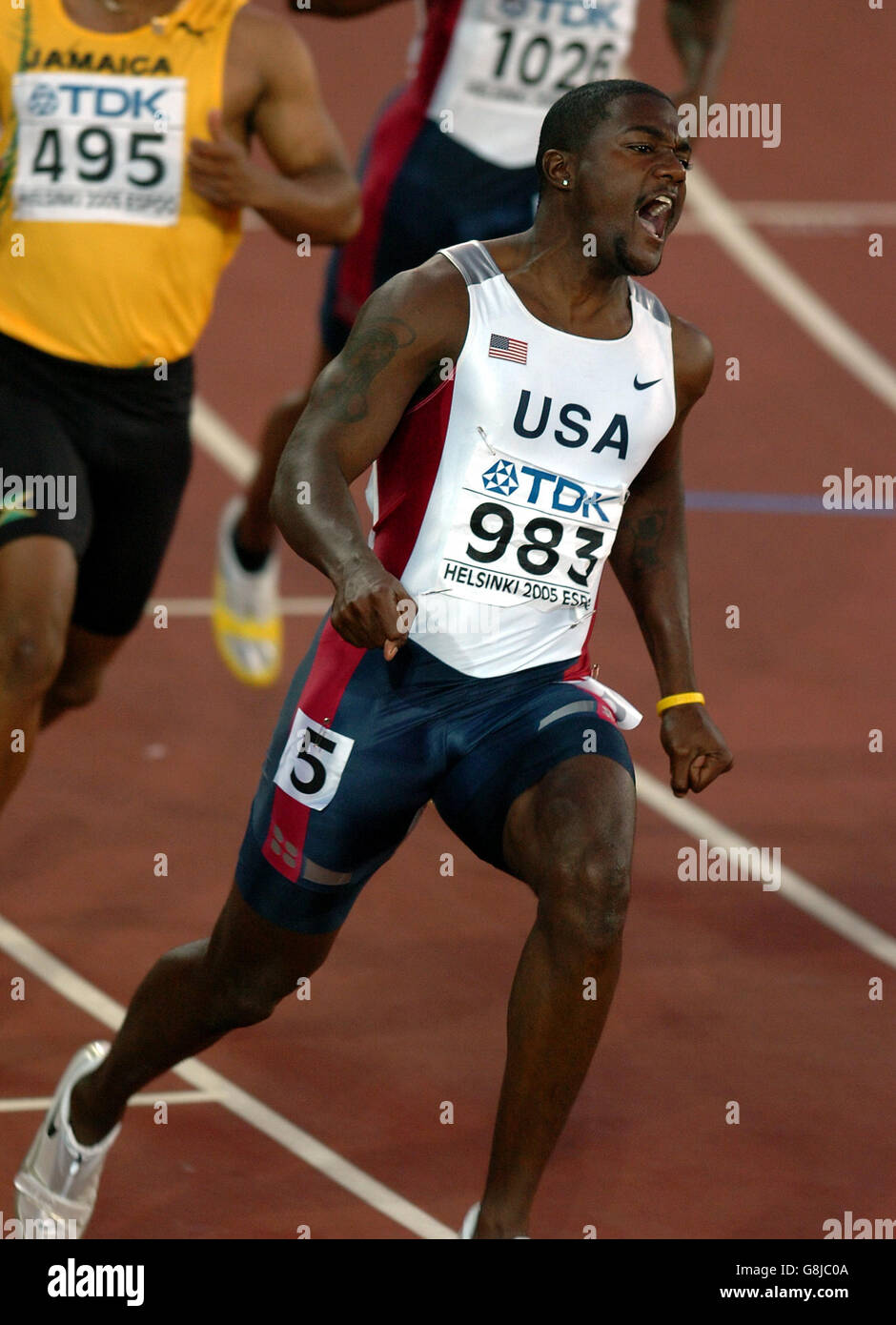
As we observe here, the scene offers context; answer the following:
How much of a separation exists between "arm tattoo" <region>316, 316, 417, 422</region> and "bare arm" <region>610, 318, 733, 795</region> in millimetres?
627

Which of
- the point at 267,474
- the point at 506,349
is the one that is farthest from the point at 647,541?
the point at 267,474

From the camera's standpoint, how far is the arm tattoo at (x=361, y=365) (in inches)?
166

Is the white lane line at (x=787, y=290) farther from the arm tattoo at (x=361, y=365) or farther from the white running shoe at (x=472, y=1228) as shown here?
the white running shoe at (x=472, y=1228)

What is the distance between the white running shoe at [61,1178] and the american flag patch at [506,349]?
5.58ft

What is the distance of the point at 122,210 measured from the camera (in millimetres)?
6035

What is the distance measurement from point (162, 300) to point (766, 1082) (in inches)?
99.9

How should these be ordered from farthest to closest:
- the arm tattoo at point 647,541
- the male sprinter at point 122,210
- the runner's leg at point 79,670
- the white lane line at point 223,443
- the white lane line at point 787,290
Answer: the white lane line at point 787,290
the white lane line at point 223,443
the runner's leg at point 79,670
the male sprinter at point 122,210
the arm tattoo at point 647,541

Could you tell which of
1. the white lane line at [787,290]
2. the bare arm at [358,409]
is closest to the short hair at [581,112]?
the bare arm at [358,409]

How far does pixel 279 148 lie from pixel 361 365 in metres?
Answer: 2.20

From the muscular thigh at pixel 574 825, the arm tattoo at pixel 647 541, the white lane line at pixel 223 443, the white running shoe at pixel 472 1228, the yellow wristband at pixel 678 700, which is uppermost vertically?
the arm tattoo at pixel 647 541

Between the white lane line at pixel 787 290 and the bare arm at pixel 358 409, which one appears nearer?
the bare arm at pixel 358 409

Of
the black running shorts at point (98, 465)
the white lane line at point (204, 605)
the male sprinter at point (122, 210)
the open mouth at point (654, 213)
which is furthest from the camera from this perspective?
the white lane line at point (204, 605)

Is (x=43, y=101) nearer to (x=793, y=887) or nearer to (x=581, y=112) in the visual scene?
(x=581, y=112)
